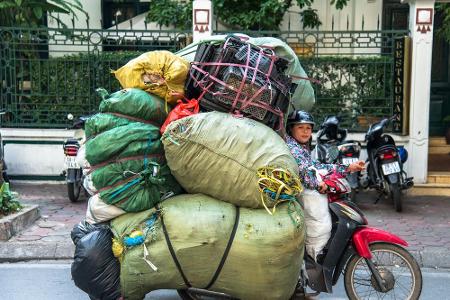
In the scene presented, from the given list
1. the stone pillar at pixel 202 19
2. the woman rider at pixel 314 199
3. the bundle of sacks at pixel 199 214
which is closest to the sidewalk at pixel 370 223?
the woman rider at pixel 314 199

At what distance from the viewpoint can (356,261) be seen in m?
4.06

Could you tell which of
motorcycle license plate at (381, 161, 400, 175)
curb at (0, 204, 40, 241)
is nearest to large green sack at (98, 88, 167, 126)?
curb at (0, 204, 40, 241)

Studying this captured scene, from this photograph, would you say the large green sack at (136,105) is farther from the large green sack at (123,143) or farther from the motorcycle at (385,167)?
the motorcycle at (385,167)

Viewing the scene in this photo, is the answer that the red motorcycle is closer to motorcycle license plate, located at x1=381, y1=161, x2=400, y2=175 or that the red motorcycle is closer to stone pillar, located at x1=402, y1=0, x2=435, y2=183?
motorcycle license plate, located at x1=381, y1=161, x2=400, y2=175

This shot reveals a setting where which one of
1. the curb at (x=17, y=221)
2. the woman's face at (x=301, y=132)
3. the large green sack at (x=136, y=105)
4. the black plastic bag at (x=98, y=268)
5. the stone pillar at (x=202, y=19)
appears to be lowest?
the curb at (x=17, y=221)

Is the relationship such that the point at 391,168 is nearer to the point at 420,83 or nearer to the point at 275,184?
the point at 420,83

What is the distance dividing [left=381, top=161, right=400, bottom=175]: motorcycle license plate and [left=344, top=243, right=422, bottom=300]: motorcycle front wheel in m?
3.01

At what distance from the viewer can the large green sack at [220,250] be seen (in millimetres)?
3422

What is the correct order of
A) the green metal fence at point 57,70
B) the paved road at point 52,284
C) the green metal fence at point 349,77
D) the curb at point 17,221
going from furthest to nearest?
the green metal fence at point 57,70 → the green metal fence at point 349,77 → the curb at point 17,221 → the paved road at point 52,284

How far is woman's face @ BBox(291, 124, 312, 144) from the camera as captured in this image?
4.27 metres

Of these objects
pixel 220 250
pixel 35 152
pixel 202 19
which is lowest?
pixel 35 152

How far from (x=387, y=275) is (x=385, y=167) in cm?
323

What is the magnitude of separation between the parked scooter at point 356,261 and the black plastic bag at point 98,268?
565mm

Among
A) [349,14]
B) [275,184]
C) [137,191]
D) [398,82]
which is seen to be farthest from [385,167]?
[349,14]
